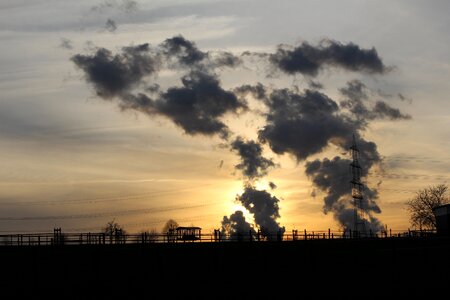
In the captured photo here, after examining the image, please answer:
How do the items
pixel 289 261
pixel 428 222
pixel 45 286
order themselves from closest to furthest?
pixel 45 286 < pixel 289 261 < pixel 428 222

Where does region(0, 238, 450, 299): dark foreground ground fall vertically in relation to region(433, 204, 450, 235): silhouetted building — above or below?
below

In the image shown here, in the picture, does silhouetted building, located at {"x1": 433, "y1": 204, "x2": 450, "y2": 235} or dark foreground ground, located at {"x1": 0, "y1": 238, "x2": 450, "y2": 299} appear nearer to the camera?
dark foreground ground, located at {"x1": 0, "y1": 238, "x2": 450, "y2": 299}

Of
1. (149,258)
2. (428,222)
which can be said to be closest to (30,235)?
(149,258)

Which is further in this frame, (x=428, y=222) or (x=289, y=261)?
(x=428, y=222)

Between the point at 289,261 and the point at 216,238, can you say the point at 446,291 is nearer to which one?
the point at 289,261

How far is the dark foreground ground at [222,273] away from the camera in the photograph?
40469 mm

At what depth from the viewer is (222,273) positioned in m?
46.1

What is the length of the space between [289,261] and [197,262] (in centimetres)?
637

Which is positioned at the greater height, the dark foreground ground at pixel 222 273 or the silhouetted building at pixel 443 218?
the silhouetted building at pixel 443 218

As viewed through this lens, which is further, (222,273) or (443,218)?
(443,218)

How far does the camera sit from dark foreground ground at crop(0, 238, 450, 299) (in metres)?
40.5

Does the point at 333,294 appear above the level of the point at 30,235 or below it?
below

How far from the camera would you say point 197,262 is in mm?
50250

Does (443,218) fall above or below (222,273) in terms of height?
above
